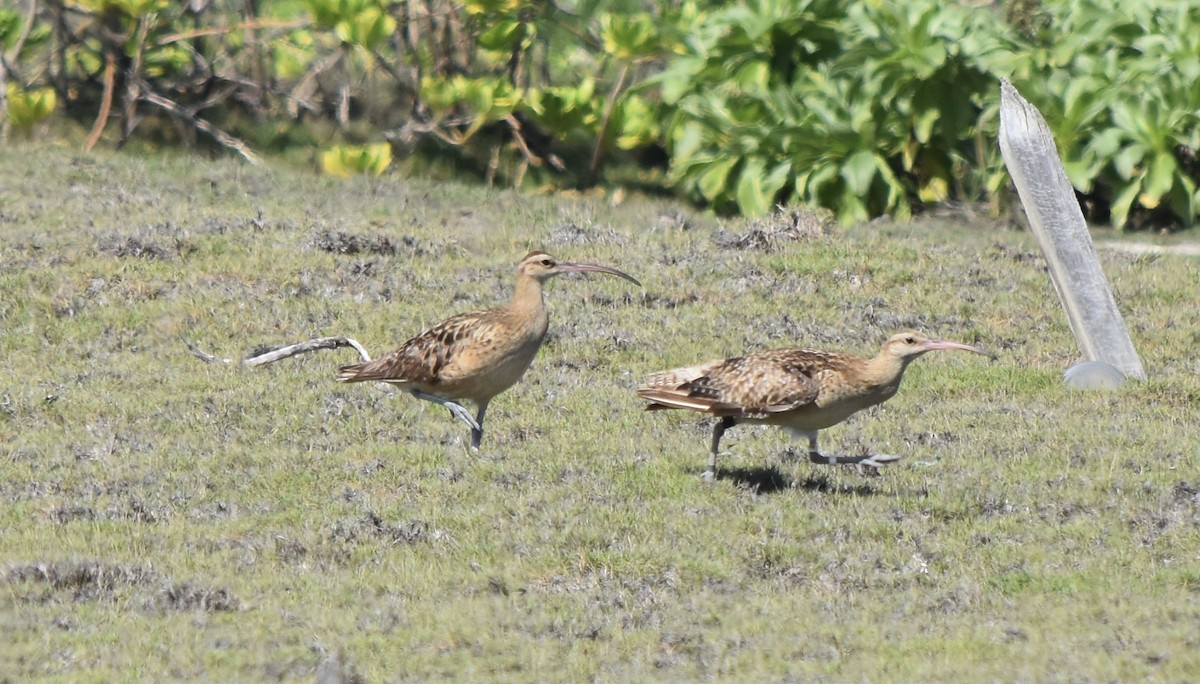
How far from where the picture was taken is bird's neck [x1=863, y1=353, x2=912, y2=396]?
10.4 m

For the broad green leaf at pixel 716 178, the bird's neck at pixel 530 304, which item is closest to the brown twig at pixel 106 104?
the broad green leaf at pixel 716 178

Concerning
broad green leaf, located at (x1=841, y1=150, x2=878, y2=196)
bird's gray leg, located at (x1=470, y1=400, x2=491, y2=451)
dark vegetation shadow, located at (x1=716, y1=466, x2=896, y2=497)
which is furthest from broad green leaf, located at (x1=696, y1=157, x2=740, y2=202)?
dark vegetation shadow, located at (x1=716, y1=466, x2=896, y2=497)

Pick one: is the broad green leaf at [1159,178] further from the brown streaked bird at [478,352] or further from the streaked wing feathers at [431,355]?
the streaked wing feathers at [431,355]

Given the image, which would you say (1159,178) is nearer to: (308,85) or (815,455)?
(815,455)

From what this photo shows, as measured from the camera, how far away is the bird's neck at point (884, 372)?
10.4m

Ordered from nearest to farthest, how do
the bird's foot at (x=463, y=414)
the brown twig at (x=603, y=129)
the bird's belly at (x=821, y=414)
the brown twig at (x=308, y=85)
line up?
the bird's belly at (x=821, y=414) → the bird's foot at (x=463, y=414) → the brown twig at (x=603, y=129) → the brown twig at (x=308, y=85)

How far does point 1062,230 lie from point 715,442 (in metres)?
4.39

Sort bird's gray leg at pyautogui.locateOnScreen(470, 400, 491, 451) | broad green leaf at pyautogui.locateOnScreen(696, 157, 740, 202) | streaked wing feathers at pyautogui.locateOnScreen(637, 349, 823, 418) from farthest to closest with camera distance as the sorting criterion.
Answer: broad green leaf at pyautogui.locateOnScreen(696, 157, 740, 202) < bird's gray leg at pyautogui.locateOnScreen(470, 400, 491, 451) < streaked wing feathers at pyautogui.locateOnScreen(637, 349, 823, 418)

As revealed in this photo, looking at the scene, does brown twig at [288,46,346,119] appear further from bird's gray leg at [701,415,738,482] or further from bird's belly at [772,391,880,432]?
bird's belly at [772,391,880,432]

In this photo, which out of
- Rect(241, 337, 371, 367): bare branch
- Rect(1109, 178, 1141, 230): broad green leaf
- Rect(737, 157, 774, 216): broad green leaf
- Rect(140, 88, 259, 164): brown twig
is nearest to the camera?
Rect(241, 337, 371, 367): bare branch

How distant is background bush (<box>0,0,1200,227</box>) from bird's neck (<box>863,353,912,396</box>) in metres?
10.4

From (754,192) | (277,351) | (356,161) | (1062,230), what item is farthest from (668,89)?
(277,351)

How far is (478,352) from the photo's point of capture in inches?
447

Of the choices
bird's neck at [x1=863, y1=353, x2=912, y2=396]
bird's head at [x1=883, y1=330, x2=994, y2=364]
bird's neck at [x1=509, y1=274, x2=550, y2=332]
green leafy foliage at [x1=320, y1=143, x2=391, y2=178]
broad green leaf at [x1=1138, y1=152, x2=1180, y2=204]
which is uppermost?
bird's head at [x1=883, y1=330, x2=994, y2=364]
